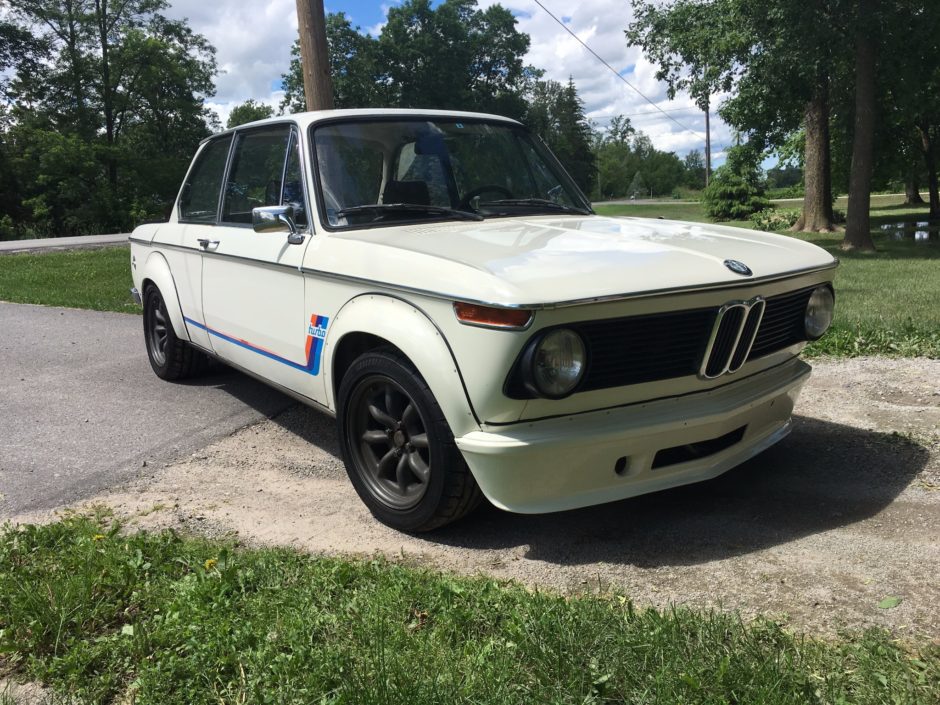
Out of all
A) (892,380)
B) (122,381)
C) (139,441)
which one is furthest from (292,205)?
(892,380)

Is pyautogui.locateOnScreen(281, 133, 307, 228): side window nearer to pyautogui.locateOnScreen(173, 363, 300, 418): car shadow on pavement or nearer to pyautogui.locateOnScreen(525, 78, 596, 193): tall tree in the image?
pyautogui.locateOnScreen(173, 363, 300, 418): car shadow on pavement

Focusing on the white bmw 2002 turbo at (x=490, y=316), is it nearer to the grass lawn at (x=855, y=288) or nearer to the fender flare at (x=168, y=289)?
the fender flare at (x=168, y=289)

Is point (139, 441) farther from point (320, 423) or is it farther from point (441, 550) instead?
point (441, 550)

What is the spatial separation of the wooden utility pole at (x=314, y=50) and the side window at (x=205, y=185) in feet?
8.17

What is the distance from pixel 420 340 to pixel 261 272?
5.24ft

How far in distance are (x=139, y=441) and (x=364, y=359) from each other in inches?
89.2

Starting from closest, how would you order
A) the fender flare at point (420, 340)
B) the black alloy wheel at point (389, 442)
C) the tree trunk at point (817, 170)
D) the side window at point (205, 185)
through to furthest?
the fender flare at point (420, 340)
the black alloy wheel at point (389, 442)
the side window at point (205, 185)
the tree trunk at point (817, 170)

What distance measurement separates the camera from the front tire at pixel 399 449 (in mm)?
3178

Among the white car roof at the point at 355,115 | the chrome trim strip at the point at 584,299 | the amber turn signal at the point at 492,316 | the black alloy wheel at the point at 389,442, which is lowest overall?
the black alloy wheel at the point at 389,442

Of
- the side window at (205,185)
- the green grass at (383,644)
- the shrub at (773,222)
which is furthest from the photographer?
the shrub at (773,222)

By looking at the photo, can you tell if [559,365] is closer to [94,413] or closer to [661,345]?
[661,345]

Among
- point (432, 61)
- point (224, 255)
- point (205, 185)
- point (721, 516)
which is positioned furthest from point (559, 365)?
point (432, 61)

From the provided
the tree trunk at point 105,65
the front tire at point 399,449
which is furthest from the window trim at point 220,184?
the tree trunk at point 105,65

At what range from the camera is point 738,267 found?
10.6ft
